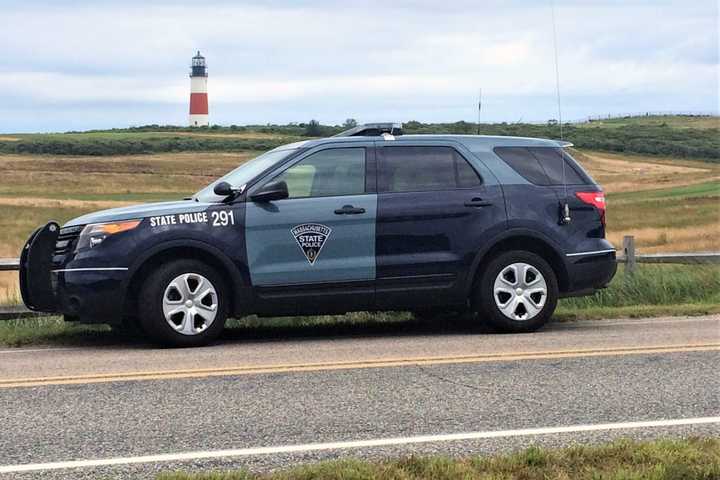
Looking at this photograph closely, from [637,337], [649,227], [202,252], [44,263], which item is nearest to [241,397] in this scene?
[202,252]

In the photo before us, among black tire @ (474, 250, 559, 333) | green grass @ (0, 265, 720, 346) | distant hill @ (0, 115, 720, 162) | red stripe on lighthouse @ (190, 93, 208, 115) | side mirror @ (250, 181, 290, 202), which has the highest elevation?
red stripe on lighthouse @ (190, 93, 208, 115)

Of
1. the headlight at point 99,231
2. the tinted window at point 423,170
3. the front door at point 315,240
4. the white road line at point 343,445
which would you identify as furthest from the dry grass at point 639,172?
the white road line at point 343,445

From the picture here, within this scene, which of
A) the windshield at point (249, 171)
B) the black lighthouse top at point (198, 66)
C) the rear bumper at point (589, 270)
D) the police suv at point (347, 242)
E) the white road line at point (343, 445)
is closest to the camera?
the white road line at point (343, 445)

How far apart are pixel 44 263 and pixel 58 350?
0.75m

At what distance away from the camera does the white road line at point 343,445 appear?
521 centimetres

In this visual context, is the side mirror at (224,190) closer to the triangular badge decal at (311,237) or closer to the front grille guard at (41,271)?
the triangular badge decal at (311,237)

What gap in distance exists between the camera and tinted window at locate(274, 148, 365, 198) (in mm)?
9367

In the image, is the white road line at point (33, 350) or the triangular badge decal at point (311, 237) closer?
the white road line at point (33, 350)

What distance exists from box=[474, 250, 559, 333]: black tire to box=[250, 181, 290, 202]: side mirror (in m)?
1.97

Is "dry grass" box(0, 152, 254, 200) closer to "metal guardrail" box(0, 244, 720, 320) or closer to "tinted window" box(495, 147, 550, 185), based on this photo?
"metal guardrail" box(0, 244, 720, 320)

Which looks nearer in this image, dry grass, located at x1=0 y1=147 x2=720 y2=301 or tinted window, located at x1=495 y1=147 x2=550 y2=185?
tinted window, located at x1=495 y1=147 x2=550 y2=185

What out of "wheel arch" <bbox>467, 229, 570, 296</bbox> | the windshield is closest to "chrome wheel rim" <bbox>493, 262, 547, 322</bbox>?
"wheel arch" <bbox>467, 229, 570, 296</bbox>

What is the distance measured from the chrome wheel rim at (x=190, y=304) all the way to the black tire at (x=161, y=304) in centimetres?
3

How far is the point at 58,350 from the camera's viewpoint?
9086 mm
